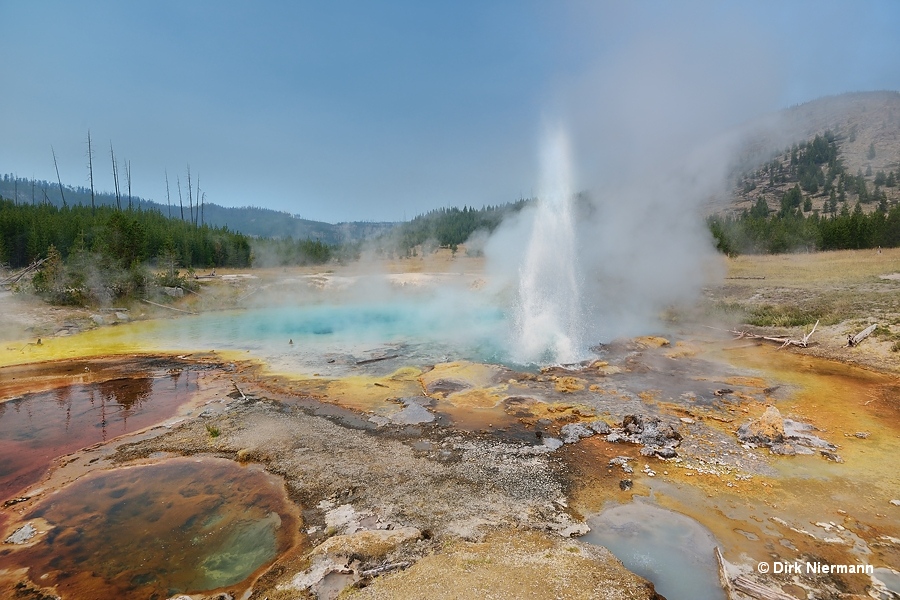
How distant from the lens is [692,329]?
19125 millimetres

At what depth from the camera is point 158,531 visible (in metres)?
6.11

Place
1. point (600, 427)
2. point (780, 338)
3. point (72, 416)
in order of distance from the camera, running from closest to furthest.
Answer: point (600, 427), point (72, 416), point (780, 338)

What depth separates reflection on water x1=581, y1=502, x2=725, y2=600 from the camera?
15.4ft

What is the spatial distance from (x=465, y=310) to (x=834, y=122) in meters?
159

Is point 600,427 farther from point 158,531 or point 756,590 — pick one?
point 158,531

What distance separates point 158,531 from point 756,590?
7.85m

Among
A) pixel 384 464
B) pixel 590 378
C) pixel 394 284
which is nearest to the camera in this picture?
pixel 384 464

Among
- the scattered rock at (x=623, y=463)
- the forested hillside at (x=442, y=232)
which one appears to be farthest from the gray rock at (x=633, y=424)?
the forested hillside at (x=442, y=232)

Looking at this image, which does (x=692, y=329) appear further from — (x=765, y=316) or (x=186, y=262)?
(x=186, y=262)

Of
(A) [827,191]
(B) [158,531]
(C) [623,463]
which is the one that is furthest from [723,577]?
(A) [827,191]

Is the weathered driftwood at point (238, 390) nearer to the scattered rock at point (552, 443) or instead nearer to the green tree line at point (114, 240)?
the scattered rock at point (552, 443)

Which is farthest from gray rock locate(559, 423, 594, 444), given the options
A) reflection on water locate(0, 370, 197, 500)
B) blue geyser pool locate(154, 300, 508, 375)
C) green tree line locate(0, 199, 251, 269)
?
green tree line locate(0, 199, 251, 269)

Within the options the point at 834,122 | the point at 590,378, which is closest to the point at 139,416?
the point at 590,378

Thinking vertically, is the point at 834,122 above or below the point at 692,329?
above
